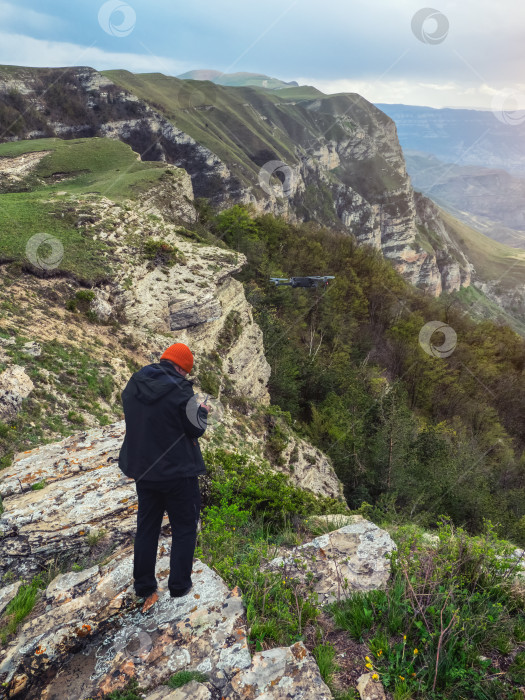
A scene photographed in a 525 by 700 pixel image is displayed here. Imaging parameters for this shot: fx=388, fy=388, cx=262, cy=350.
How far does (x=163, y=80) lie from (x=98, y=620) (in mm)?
151396

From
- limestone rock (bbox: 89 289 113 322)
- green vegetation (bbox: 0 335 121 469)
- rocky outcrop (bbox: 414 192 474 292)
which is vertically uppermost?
rocky outcrop (bbox: 414 192 474 292)

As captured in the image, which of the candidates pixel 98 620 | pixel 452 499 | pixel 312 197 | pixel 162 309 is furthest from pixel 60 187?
pixel 312 197

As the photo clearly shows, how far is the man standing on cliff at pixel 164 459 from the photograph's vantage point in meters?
3.84

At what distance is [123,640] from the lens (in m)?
3.78

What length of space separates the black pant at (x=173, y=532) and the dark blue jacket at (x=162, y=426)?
0.81ft

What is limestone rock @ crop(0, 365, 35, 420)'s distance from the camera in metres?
8.97

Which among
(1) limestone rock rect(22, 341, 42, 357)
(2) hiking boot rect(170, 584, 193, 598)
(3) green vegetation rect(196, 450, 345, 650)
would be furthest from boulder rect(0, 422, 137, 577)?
(1) limestone rock rect(22, 341, 42, 357)

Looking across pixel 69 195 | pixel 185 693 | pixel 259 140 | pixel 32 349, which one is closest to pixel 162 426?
pixel 185 693

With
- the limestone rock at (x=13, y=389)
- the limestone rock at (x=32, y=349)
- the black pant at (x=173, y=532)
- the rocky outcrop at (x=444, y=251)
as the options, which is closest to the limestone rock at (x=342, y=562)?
the black pant at (x=173, y=532)

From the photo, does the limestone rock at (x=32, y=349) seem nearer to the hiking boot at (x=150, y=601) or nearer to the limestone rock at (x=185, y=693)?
the hiking boot at (x=150, y=601)

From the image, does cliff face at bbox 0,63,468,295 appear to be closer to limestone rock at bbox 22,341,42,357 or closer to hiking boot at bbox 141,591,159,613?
limestone rock at bbox 22,341,42,357

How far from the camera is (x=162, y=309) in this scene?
1725cm

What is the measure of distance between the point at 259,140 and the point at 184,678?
139 metres

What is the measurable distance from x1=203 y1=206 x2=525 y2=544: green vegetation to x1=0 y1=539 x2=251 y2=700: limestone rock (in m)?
9.77
